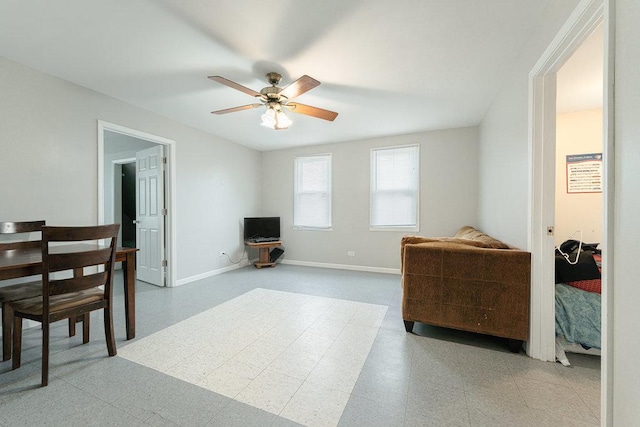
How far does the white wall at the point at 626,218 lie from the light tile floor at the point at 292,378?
563 millimetres

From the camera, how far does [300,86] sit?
2.09 meters

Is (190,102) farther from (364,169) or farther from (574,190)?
(574,190)

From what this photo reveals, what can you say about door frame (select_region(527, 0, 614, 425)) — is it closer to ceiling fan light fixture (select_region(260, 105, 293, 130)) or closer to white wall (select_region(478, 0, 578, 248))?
white wall (select_region(478, 0, 578, 248))

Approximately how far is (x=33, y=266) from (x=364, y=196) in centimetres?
400

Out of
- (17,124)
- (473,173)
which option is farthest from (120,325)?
(473,173)

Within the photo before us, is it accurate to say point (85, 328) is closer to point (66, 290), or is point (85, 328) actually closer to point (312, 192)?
point (66, 290)

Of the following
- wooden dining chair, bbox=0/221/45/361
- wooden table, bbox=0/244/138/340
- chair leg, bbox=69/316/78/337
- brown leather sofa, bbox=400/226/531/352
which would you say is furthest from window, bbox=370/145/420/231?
wooden dining chair, bbox=0/221/45/361

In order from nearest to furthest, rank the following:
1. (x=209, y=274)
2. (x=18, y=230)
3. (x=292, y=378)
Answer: (x=292, y=378) → (x=18, y=230) → (x=209, y=274)

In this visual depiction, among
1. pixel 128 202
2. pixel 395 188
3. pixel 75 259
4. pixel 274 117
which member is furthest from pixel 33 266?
pixel 395 188

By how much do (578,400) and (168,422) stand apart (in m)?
2.22

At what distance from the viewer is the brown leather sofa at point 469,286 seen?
187 centimetres

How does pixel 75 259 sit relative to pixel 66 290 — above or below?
above

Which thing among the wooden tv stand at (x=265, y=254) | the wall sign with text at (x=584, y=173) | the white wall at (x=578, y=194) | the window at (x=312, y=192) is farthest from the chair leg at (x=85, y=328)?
the wall sign with text at (x=584, y=173)

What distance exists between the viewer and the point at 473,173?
388 centimetres
